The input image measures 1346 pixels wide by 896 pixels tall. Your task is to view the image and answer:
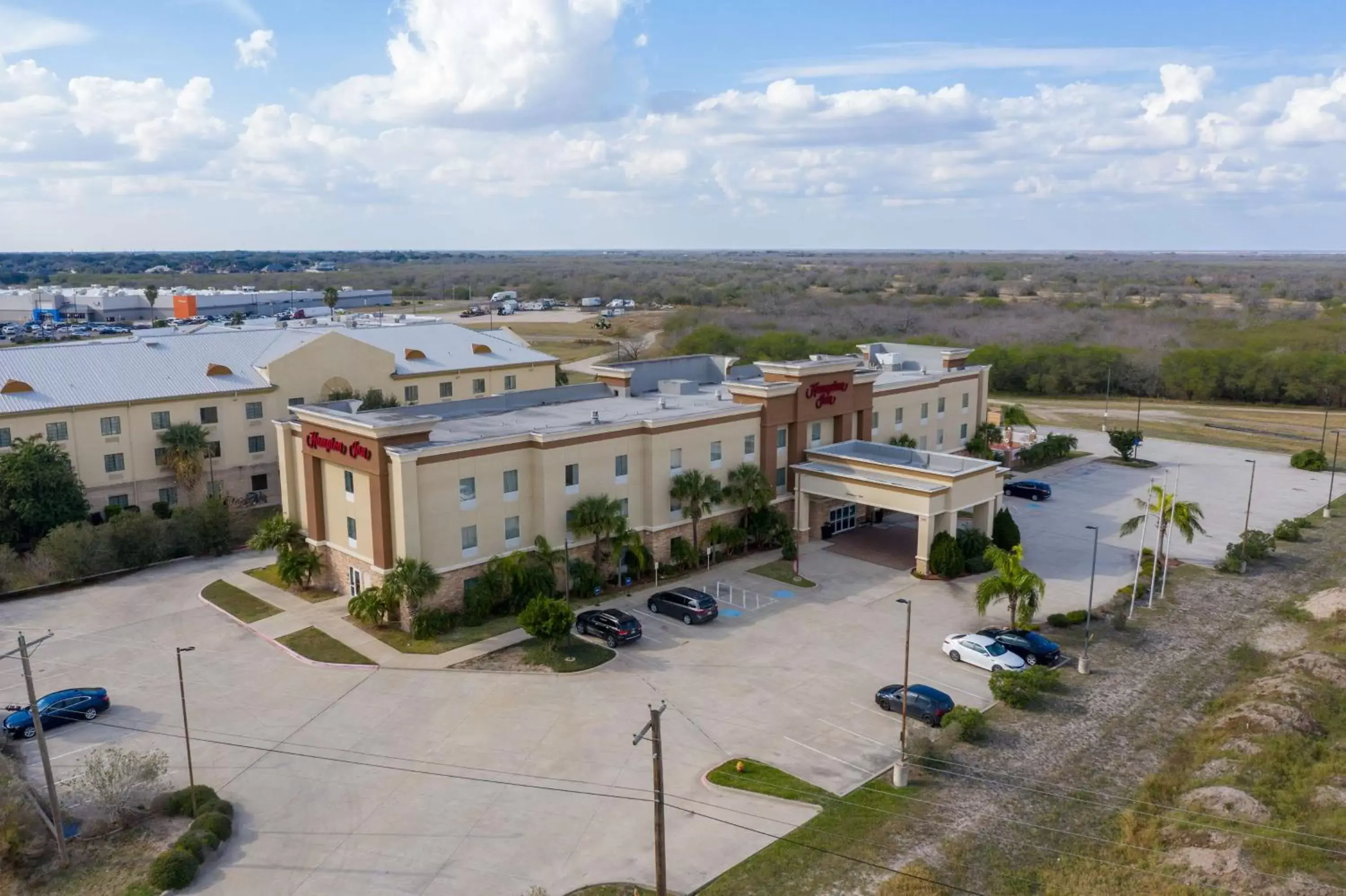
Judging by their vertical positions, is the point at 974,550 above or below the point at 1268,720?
above

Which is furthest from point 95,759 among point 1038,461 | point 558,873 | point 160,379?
point 1038,461

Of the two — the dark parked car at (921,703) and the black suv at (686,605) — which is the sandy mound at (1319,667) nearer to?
the dark parked car at (921,703)

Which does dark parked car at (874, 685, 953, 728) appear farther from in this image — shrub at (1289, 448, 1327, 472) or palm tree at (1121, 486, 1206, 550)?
shrub at (1289, 448, 1327, 472)

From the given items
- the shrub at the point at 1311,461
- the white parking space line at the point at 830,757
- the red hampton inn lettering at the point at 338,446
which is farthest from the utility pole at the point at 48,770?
the shrub at the point at 1311,461

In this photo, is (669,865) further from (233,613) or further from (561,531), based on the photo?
(233,613)

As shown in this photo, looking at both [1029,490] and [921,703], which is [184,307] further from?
[921,703]

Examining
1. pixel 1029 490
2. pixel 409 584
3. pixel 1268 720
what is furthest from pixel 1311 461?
pixel 409 584
